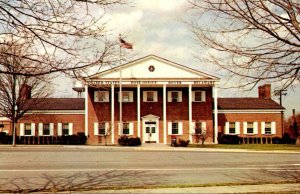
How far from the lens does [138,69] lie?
47969 mm

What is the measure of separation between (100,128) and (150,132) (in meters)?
5.24

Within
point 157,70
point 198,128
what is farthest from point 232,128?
point 157,70

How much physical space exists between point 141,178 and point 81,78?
275 inches

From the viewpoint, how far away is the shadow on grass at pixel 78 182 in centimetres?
1216

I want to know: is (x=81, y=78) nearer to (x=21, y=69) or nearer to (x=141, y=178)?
(x=21, y=69)

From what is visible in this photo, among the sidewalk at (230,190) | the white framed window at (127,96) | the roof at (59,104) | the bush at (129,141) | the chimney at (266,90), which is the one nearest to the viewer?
the chimney at (266,90)

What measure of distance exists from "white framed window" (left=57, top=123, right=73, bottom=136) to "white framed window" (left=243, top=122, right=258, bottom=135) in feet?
63.3

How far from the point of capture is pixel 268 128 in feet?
174

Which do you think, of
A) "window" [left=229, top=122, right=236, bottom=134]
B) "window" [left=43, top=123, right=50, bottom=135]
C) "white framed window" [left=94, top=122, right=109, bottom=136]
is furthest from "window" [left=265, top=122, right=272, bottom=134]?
"window" [left=43, top=123, right=50, bottom=135]

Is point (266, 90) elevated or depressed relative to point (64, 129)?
elevated

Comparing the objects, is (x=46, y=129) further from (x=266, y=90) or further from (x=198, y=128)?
(x=266, y=90)

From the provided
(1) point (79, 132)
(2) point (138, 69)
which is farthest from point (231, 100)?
(1) point (79, 132)

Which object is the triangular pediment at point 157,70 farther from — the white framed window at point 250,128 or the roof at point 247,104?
A: the white framed window at point 250,128

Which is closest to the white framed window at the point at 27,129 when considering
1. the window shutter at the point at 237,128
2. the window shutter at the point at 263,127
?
the window shutter at the point at 237,128
